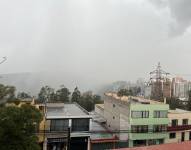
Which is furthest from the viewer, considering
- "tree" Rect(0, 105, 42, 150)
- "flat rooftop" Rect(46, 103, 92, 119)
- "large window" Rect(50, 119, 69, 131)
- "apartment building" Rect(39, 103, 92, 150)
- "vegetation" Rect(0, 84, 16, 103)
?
"flat rooftop" Rect(46, 103, 92, 119)

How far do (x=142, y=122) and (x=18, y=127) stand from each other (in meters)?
21.3

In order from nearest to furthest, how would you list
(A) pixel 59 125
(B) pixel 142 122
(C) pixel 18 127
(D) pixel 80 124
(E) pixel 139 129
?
1. (C) pixel 18 127
2. (A) pixel 59 125
3. (D) pixel 80 124
4. (E) pixel 139 129
5. (B) pixel 142 122

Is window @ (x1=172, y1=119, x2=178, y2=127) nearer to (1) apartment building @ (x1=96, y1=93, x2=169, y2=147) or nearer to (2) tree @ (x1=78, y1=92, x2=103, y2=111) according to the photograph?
(1) apartment building @ (x1=96, y1=93, x2=169, y2=147)

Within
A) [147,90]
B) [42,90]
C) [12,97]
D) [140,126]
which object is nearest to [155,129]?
[140,126]

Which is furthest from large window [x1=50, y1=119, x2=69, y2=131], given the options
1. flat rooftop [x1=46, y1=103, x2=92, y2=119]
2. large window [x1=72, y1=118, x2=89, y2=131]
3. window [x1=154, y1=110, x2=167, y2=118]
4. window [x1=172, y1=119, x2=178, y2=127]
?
window [x1=172, y1=119, x2=178, y2=127]

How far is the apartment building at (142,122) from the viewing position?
39.7 meters

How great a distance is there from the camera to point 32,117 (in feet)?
73.5

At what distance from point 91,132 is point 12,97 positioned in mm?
11239

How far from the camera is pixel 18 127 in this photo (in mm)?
21922

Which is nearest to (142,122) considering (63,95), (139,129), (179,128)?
(139,129)

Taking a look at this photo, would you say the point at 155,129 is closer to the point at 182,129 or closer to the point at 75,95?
the point at 182,129

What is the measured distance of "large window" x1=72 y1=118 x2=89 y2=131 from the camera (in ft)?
118

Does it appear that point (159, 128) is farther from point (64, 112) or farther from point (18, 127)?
point (18, 127)

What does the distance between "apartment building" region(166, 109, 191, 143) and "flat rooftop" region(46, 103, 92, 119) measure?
1152 cm
